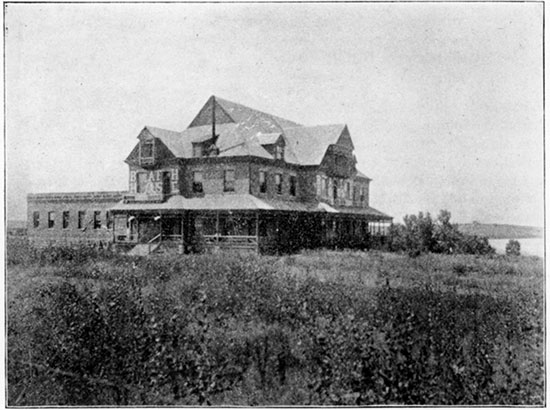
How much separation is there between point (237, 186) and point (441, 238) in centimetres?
1068

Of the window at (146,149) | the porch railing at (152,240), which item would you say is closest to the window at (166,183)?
the window at (146,149)

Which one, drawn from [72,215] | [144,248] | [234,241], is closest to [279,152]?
[234,241]

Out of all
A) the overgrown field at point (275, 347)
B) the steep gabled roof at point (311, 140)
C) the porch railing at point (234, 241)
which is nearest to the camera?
the overgrown field at point (275, 347)

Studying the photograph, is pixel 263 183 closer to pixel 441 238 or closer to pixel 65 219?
pixel 441 238

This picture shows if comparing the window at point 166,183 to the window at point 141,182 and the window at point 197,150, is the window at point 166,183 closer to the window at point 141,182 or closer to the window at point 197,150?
the window at point 141,182

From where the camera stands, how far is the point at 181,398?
7531 millimetres

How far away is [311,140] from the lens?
3297 centimetres

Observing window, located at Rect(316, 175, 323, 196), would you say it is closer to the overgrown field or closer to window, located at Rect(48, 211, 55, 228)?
window, located at Rect(48, 211, 55, 228)

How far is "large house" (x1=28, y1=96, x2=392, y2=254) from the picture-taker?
27.8 metres

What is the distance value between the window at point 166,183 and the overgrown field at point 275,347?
1754cm

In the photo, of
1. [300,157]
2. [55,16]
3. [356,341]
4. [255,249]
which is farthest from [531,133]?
[300,157]

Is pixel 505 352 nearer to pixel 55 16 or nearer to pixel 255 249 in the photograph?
pixel 55 16

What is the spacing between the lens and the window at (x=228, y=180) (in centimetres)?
2808

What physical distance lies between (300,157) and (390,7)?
70.6 feet
